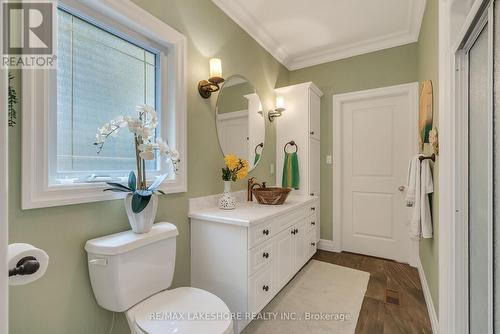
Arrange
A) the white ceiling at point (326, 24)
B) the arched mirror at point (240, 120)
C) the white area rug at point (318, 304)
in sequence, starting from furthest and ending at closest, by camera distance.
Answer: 1. the white ceiling at point (326, 24)
2. the arched mirror at point (240, 120)
3. the white area rug at point (318, 304)

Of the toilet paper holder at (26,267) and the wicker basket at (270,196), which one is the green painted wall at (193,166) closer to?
the wicker basket at (270,196)

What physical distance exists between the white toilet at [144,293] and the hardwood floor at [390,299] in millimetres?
1190

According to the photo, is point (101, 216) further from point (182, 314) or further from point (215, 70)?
point (215, 70)

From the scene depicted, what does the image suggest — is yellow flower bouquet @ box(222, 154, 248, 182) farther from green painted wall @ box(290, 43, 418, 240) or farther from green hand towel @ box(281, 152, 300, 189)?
green painted wall @ box(290, 43, 418, 240)

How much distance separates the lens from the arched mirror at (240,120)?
83.2 inches

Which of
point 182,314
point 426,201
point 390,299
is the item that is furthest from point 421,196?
point 182,314

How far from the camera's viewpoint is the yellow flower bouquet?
1958mm

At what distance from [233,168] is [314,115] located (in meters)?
1.54

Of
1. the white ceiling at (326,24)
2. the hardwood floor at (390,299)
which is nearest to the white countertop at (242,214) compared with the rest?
the hardwood floor at (390,299)

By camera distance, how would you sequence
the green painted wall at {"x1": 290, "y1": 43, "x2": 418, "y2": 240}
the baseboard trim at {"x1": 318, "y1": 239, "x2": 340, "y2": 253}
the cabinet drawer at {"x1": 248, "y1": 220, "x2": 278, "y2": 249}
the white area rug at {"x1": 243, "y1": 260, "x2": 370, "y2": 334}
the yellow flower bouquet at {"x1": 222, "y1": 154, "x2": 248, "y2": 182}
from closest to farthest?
the cabinet drawer at {"x1": 248, "y1": 220, "x2": 278, "y2": 249} → the white area rug at {"x1": 243, "y1": 260, "x2": 370, "y2": 334} → the yellow flower bouquet at {"x1": 222, "y1": 154, "x2": 248, "y2": 182} → the green painted wall at {"x1": 290, "y1": 43, "x2": 418, "y2": 240} → the baseboard trim at {"x1": 318, "y1": 239, "x2": 340, "y2": 253}

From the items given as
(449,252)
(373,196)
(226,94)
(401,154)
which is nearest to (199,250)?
(226,94)

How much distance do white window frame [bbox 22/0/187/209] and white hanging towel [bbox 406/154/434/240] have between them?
1.76 m

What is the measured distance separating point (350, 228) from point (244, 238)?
81.3 inches

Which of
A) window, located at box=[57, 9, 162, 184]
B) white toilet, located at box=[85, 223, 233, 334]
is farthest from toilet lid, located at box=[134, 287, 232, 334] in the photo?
window, located at box=[57, 9, 162, 184]
